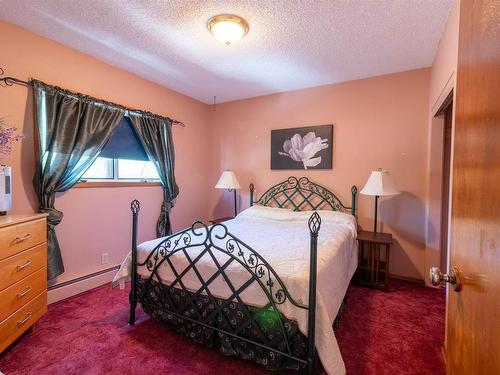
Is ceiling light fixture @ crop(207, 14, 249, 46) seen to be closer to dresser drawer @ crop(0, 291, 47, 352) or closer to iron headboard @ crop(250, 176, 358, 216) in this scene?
iron headboard @ crop(250, 176, 358, 216)

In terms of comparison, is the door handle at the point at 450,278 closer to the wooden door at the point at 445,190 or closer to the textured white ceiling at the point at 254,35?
the textured white ceiling at the point at 254,35

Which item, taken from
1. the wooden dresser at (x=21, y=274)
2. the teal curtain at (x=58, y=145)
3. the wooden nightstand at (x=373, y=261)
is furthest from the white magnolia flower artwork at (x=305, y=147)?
the wooden dresser at (x=21, y=274)

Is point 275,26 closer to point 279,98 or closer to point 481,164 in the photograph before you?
point 279,98

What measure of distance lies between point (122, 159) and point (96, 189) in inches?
19.7

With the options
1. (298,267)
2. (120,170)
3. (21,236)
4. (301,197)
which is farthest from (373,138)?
(21,236)

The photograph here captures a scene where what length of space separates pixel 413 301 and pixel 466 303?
7.32ft

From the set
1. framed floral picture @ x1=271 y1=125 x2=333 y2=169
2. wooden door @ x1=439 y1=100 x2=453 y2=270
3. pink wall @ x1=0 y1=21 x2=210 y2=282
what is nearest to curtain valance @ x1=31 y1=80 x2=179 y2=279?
pink wall @ x1=0 y1=21 x2=210 y2=282

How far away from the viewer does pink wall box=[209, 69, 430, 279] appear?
2973mm

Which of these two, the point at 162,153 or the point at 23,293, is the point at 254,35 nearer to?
the point at 162,153

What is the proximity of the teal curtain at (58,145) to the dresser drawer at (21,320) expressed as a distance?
38cm

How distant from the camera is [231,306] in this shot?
1639 millimetres

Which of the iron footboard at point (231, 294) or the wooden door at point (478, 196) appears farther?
the iron footboard at point (231, 294)

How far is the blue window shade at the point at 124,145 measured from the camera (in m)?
2.94

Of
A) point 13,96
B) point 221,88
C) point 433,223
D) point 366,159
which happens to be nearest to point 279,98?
point 221,88
